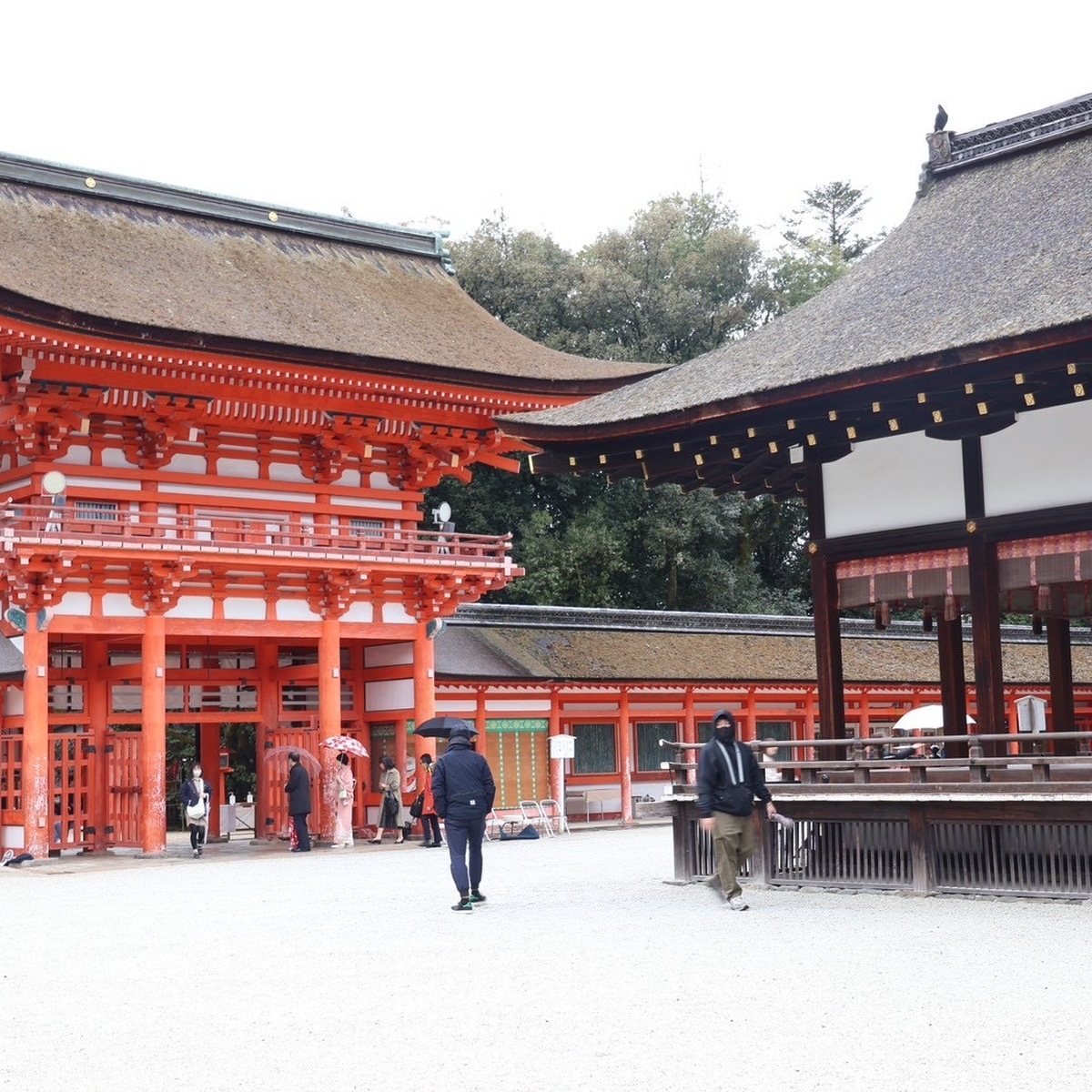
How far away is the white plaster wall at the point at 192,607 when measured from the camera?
24578 mm

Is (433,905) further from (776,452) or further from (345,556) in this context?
(345,556)

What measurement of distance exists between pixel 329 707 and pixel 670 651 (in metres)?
9.66

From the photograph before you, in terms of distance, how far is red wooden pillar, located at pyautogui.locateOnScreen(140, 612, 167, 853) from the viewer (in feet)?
78.0

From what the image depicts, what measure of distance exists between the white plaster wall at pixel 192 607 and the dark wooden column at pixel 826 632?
1156 centimetres

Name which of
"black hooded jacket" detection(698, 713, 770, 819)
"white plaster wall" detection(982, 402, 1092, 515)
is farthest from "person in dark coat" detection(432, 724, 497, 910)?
"white plaster wall" detection(982, 402, 1092, 515)

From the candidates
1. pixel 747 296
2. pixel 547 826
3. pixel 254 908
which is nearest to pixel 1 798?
pixel 547 826

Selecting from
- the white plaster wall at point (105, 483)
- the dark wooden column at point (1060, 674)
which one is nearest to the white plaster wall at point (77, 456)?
the white plaster wall at point (105, 483)

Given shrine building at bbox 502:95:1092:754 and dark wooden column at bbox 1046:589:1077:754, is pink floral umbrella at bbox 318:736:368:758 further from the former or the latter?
dark wooden column at bbox 1046:589:1077:754

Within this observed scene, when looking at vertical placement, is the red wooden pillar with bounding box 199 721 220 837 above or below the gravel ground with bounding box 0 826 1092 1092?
above

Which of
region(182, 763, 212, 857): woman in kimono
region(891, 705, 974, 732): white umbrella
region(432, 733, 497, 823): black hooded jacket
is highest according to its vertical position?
region(891, 705, 974, 732): white umbrella

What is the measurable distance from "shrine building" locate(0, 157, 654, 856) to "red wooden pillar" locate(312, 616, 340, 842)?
57 millimetres

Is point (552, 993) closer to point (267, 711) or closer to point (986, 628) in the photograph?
point (986, 628)

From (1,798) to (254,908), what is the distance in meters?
11.0

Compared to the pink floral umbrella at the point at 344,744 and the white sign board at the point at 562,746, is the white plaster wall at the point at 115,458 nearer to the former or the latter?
the pink floral umbrella at the point at 344,744
